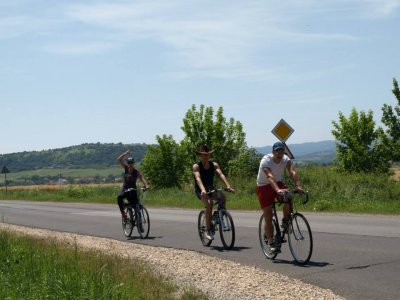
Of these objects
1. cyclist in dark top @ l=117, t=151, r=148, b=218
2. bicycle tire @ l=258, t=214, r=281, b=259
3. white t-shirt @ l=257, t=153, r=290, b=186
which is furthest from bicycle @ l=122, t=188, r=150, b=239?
white t-shirt @ l=257, t=153, r=290, b=186

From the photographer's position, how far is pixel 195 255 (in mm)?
11266

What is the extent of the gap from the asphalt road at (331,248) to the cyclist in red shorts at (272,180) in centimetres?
70

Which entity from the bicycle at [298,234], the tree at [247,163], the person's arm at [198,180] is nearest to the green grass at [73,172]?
the tree at [247,163]

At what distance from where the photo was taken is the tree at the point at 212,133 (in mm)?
60219

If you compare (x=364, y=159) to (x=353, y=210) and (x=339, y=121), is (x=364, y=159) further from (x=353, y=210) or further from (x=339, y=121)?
(x=353, y=210)

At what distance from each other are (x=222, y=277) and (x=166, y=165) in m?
56.0

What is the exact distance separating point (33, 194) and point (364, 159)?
1247 inches

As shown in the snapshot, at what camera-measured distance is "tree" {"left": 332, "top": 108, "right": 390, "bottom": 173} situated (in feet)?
163

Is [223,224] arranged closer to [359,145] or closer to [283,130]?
[283,130]

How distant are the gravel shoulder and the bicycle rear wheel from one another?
846 millimetres

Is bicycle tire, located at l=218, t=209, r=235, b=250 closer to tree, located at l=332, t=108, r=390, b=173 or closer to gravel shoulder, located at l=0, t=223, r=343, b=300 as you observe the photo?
gravel shoulder, located at l=0, t=223, r=343, b=300

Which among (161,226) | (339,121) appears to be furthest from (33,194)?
(161,226)

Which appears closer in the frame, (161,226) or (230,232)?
(230,232)

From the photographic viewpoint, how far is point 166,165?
6469 centimetres
